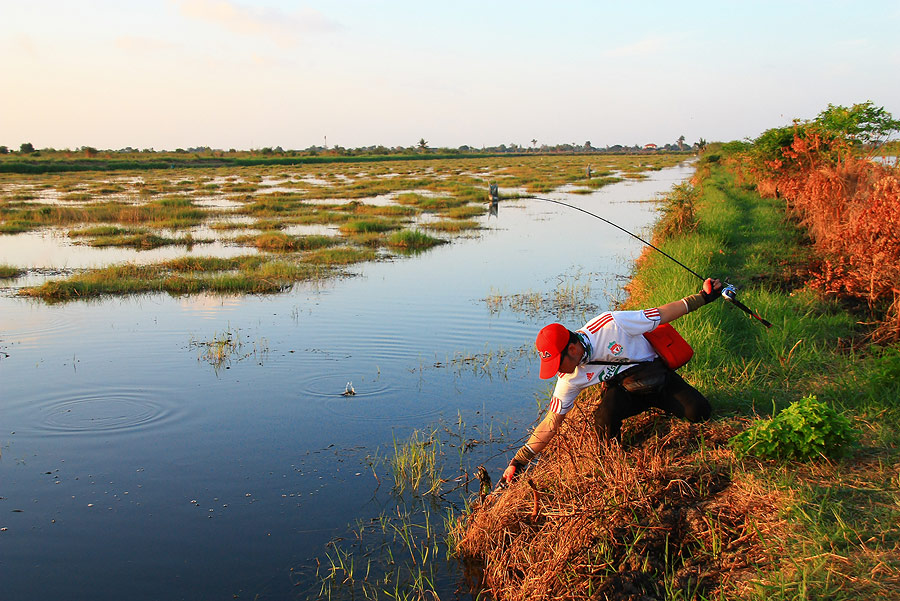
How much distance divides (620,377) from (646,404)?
295 millimetres

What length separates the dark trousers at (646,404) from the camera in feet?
13.9

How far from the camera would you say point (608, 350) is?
161 inches

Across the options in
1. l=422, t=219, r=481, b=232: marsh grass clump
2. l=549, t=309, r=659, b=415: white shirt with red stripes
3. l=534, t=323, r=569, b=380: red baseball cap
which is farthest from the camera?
l=422, t=219, r=481, b=232: marsh grass clump

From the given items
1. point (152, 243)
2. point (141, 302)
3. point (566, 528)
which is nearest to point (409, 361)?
point (566, 528)

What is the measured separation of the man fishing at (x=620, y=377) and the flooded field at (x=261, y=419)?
43.4 inches

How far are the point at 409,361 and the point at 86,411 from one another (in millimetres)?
3268

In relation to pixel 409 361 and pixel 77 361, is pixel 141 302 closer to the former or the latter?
pixel 77 361

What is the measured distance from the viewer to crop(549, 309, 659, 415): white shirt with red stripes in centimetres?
399

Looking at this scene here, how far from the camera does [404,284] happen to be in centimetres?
1191

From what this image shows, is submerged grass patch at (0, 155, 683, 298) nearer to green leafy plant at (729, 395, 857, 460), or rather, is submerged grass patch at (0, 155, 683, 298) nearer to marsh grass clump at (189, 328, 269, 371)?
marsh grass clump at (189, 328, 269, 371)

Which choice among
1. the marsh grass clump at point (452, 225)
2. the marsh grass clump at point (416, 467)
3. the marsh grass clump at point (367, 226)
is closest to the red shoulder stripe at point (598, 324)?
the marsh grass clump at point (416, 467)

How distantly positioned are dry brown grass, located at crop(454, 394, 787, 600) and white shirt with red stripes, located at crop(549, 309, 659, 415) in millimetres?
421

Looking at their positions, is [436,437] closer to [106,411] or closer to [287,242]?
[106,411]

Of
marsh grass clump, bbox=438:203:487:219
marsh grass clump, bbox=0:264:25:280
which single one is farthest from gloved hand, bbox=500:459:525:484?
marsh grass clump, bbox=438:203:487:219
